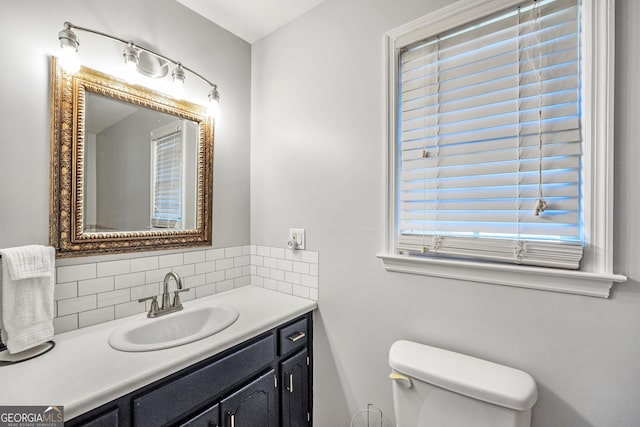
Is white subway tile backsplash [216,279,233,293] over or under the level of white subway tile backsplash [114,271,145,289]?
under

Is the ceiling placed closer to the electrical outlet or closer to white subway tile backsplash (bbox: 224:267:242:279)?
the electrical outlet

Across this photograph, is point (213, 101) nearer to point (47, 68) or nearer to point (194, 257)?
point (47, 68)

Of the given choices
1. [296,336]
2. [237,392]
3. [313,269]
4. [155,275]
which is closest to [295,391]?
[296,336]

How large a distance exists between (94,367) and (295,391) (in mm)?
932

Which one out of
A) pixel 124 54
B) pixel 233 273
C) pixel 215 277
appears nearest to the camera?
pixel 124 54

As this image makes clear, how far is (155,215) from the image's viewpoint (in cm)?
146

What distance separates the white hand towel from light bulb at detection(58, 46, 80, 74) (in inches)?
27.8

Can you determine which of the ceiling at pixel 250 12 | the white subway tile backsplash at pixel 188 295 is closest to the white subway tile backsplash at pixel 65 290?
the white subway tile backsplash at pixel 188 295

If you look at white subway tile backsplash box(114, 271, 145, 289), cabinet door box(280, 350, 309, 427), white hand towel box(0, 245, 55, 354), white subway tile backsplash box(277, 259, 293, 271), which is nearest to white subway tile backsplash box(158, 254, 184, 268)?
white subway tile backsplash box(114, 271, 145, 289)

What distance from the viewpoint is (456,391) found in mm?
953

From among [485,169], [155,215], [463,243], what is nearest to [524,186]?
[485,169]

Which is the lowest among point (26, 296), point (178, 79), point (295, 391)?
point (295, 391)

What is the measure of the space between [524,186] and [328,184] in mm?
872

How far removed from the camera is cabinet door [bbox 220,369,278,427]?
1115 millimetres
